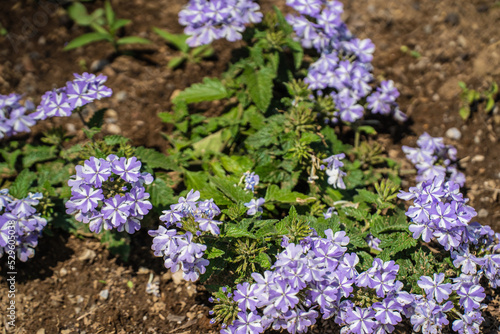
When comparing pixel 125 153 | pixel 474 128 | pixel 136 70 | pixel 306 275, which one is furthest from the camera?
pixel 136 70

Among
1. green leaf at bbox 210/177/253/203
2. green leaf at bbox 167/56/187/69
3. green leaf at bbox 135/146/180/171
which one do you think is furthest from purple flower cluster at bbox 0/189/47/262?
green leaf at bbox 167/56/187/69

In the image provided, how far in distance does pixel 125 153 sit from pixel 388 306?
186 cm

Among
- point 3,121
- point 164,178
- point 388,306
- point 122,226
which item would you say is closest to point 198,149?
point 164,178

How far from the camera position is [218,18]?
3.24 meters

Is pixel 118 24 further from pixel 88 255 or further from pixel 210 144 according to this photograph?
pixel 88 255

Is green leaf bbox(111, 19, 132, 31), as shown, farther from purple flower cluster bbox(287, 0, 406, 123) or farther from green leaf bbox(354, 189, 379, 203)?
green leaf bbox(354, 189, 379, 203)

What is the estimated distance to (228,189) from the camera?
2922 millimetres

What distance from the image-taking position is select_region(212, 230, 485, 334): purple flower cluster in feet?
7.66

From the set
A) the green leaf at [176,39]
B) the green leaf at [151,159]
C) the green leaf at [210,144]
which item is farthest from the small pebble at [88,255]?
the green leaf at [176,39]

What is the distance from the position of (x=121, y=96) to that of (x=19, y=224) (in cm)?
168

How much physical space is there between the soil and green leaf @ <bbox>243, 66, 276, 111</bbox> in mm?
878

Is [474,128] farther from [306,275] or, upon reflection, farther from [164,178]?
[164,178]

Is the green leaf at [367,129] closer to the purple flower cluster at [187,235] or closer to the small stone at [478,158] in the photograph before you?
the small stone at [478,158]

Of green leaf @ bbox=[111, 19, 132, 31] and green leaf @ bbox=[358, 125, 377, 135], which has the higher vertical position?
green leaf @ bbox=[358, 125, 377, 135]
